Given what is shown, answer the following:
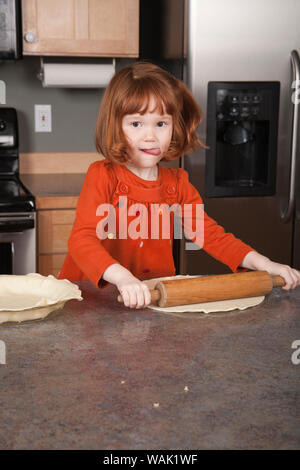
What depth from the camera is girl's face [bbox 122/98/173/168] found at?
1.35m

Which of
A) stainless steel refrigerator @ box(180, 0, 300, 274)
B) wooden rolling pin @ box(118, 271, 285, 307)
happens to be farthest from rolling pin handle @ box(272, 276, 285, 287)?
stainless steel refrigerator @ box(180, 0, 300, 274)

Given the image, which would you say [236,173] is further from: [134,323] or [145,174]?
[134,323]

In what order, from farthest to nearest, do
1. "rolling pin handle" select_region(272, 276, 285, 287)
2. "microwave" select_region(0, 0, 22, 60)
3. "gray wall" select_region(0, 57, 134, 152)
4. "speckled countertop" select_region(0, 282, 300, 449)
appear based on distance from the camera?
"gray wall" select_region(0, 57, 134, 152), "microwave" select_region(0, 0, 22, 60), "rolling pin handle" select_region(272, 276, 285, 287), "speckled countertop" select_region(0, 282, 300, 449)

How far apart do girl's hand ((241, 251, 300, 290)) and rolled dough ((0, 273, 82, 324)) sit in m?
0.45

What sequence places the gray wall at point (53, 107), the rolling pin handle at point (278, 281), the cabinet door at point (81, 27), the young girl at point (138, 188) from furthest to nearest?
1. the gray wall at point (53, 107)
2. the cabinet door at point (81, 27)
3. the young girl at point (138, 188)
4. the rolling pin handle at point (278, 281)

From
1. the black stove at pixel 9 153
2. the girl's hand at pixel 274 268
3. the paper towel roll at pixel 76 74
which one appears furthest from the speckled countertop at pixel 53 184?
the girl's hand at pixel 274 268

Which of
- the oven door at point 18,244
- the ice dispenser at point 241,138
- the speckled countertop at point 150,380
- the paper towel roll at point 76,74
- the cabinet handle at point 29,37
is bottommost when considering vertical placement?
the oven door at point 18,244

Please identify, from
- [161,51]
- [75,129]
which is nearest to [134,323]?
[161,51]

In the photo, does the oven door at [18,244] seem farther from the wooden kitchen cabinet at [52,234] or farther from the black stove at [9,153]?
the black stove at [9,153]

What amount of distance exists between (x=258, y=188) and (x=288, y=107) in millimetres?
350

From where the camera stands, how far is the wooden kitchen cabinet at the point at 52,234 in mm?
2359

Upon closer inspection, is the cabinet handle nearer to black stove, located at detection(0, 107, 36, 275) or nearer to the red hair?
black stove, located at detection(0, 107, 36, 275)

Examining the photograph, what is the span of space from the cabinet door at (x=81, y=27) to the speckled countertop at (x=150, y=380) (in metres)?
1.72

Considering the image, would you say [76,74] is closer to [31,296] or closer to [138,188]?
[138,188]
